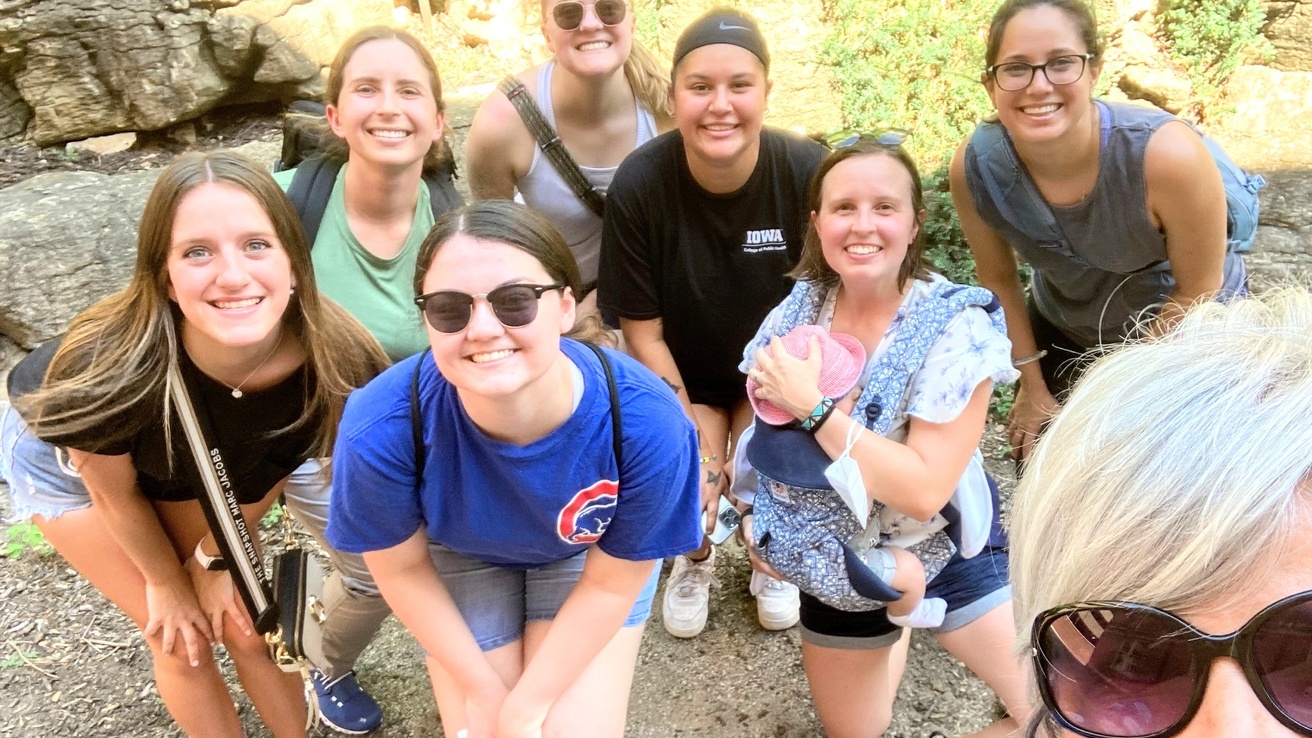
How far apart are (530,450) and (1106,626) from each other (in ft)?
3.54

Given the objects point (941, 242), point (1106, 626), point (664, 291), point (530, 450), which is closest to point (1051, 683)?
point (1106, 626)

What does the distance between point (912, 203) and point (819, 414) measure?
0.55m

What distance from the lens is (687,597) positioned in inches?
109

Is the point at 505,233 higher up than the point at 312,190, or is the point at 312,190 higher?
the point at 505,233

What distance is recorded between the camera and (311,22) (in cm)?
639

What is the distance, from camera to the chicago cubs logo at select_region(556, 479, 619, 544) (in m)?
1.70

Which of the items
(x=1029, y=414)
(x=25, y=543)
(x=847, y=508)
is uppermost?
(x=847, y=508)

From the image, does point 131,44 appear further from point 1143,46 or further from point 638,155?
point 1143,46

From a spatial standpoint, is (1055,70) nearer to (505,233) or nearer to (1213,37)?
(505,233)

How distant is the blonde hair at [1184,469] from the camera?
73cm

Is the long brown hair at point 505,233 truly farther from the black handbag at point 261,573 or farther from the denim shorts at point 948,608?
the denim shorts at point 948,608

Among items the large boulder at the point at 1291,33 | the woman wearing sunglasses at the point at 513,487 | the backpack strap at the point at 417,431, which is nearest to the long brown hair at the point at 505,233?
the woman wearing sunglasses at the point at 513,487

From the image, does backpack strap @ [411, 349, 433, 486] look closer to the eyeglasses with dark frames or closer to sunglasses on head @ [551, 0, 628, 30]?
sunglasses on head @ [551, 0, 628, 30]

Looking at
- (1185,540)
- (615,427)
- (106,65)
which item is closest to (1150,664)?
(1185,540)
